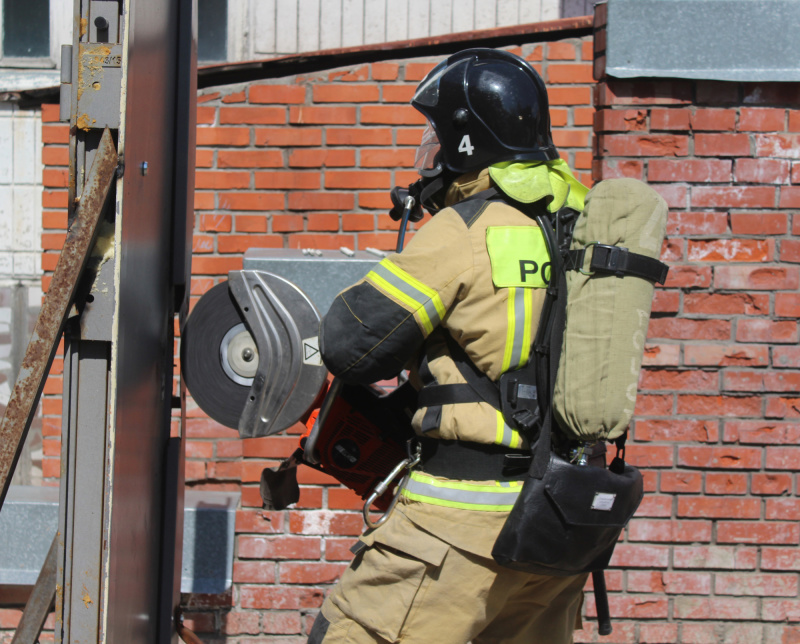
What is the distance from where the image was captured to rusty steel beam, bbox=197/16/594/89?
9.95 feet

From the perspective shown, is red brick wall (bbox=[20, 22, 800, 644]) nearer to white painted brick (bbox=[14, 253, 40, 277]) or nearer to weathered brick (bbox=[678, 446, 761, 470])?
weathered brick (bbox=[678, 446, 761, 470])

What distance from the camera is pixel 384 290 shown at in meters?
1.77

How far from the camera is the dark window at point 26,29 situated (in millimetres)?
3232

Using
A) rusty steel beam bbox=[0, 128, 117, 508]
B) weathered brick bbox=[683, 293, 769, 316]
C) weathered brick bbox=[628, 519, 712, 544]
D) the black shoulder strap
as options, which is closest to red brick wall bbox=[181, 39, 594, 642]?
weathered brick bbox=[683, 293, 769, 316]

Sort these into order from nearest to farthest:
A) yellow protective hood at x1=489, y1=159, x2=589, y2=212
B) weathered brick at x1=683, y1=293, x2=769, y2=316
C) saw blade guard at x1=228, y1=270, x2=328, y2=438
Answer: yellow protective hood at x1=489, y1=159, x2=589, y2=212 < saw blade guard at x1=228, y1=270, x2=328, y2=438 < weathered brick at x1=683, y1=293, x2=769, y2=316

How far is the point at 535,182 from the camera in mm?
1900

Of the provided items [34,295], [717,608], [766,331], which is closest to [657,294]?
[766,331]

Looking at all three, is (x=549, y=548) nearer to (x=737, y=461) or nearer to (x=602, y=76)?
(x=737, y=461)

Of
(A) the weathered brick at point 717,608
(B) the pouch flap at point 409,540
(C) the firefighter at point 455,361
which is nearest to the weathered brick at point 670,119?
(C) the firefighter at point 455,361

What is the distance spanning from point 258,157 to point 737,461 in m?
2.08

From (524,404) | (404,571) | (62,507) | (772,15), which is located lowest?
(404,571)

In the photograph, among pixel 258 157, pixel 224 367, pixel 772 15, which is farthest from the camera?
pixel 258 157

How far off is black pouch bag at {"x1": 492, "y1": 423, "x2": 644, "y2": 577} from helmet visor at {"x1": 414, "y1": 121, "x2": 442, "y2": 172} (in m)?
0.72

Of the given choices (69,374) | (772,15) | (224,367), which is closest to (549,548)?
(224,367)
